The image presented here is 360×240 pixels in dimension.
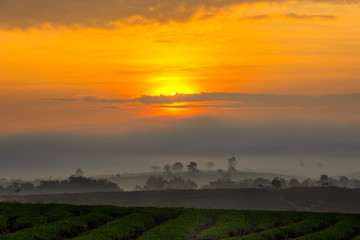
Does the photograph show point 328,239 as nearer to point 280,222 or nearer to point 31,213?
point 280,222

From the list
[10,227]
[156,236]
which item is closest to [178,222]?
[156,236]

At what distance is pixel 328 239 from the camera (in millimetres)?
66250

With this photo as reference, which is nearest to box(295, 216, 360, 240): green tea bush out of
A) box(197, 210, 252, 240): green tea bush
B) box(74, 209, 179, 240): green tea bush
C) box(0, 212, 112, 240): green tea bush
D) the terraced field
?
the terraced field

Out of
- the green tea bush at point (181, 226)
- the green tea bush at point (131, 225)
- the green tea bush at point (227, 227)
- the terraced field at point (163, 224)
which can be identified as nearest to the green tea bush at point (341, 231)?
the terraced field at point (163, 224)

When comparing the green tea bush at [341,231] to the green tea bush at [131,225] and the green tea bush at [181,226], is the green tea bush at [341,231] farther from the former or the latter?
the green tea bush at [131,225]

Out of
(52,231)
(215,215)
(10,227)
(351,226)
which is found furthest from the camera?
(215,215)

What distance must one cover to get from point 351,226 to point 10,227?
46.1m

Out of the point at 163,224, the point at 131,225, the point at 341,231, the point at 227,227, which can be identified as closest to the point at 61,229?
the point at 131,225

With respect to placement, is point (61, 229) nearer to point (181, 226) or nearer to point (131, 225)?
point (131, 225)

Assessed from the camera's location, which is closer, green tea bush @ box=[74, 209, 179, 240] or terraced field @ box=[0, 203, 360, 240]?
green tea bush @ box=[74, 209, 179, 240]

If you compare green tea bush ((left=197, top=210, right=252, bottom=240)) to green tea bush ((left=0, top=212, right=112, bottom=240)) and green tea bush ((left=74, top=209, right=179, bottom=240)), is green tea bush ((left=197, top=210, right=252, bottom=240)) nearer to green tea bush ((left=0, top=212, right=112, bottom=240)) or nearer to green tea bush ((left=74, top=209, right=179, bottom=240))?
green tea bush ((left=74, top=209, right=179, bottom=240))

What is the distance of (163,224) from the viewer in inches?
2923

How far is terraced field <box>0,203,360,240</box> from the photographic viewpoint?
65.9 meters

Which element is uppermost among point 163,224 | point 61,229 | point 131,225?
point 163,224
